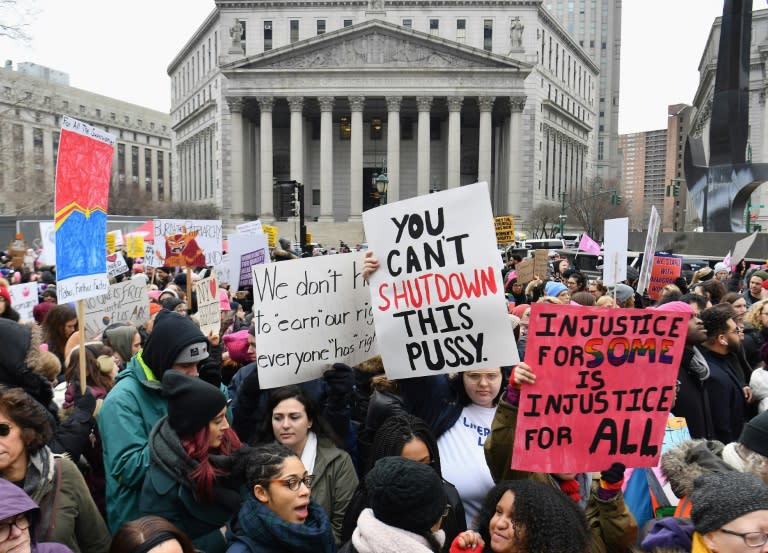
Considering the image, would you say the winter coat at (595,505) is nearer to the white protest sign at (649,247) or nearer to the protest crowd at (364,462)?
the protest crowd at (364,462)

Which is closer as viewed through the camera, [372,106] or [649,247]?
[649,247]

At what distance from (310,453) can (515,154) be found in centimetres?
5408

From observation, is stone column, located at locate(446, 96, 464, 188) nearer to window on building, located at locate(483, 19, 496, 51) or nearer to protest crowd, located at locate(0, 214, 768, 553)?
window on building, located at locate(483, 19, 496, 51)

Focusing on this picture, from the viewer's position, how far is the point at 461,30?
6644 centimetres

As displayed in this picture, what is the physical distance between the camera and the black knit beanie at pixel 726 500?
247 centimetres

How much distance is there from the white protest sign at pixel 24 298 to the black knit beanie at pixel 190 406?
21.8ft

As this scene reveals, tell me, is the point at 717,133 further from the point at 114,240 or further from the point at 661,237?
the point at 114,240

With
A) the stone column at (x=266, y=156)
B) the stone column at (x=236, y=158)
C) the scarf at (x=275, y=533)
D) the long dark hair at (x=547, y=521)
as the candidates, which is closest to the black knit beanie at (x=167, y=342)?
the scarf at (x=275, y=533)

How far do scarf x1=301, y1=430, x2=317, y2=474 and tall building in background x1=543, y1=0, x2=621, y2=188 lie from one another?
389ft

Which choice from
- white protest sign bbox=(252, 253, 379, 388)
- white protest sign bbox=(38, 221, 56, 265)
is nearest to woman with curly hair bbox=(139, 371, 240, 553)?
white protest sign bbox=(252, 253, 379, 388)

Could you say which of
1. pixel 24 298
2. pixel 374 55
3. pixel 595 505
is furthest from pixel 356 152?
pixel 595 505

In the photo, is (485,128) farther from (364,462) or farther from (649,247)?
(364,462)

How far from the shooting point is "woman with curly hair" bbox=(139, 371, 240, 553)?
3139mm

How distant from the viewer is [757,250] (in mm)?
22000
